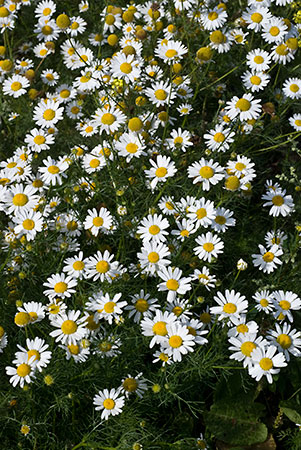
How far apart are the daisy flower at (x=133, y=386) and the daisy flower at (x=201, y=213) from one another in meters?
0.95

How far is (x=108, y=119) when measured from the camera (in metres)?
3.52

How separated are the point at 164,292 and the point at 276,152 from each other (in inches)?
77.6

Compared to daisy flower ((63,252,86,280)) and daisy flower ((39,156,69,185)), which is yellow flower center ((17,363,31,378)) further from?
daisy flower ((39,156,69,185))

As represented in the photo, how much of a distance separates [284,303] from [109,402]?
1183mm

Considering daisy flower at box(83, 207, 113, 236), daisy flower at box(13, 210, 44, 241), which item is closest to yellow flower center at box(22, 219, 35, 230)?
daisy flower at box(13, 210, 44, 241)

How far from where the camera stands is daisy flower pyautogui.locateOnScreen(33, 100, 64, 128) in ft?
12.8

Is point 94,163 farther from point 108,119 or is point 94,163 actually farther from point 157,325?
point 157,325

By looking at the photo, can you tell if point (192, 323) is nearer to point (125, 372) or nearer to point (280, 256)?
point (125, 372)

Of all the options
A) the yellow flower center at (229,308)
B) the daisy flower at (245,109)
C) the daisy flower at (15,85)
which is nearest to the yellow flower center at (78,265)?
the yellow flower center at (229,308)

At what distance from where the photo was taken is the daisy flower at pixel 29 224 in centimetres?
324

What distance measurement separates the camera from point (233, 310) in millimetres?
2977

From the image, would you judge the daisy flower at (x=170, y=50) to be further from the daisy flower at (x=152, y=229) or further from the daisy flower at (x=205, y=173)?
the daisy flower at (x=152, y=229)

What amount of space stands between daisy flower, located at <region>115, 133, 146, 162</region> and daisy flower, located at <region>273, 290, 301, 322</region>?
3.93 ft

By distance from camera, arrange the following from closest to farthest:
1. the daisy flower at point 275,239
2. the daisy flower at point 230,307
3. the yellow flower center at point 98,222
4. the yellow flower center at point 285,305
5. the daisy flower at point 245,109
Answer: the daisy flower at point 230,307 < the yellow flower center at point 285,305 < the yellow flower center at point 98,222 < the daisy flower at point 275,239 < the daisy flower at point 245,109
